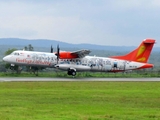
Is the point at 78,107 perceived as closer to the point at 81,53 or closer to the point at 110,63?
the point at 81,53

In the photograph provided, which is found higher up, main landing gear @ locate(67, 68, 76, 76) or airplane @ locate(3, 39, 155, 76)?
airplane @ locate(3, 39, 155, 76)

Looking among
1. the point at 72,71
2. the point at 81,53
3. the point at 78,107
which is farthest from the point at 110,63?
the point at 78,107

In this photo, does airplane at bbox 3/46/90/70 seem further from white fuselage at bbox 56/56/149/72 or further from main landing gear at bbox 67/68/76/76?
main landing gear at bbox 67/68/76/76

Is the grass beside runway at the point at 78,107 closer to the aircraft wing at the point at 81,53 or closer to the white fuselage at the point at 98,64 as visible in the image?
the aircraft wing at the point at 81,53

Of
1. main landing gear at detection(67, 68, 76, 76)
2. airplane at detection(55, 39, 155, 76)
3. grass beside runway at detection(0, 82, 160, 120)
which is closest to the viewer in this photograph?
grass beside runway at detection(0, 82, 160, 120)

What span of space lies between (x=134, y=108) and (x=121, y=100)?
11.9ft

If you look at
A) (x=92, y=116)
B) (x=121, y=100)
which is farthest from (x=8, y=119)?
(x=121, y=100)

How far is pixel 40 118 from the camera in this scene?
16.7m

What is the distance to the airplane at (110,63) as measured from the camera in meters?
56.1

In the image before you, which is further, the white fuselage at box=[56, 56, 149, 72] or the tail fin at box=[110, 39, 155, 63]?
the tail fin at box=[110, 39, 155, 63]

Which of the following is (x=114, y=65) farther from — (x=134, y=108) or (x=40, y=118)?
(x=40, y=118)

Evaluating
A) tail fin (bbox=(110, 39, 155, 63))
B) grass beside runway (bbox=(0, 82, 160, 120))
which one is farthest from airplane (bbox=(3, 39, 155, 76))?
grass beside runway (bbox=(0, 82, 160, 120))

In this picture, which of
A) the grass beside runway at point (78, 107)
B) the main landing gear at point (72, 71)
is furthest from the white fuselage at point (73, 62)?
the grass beside runway at point (78, 107)

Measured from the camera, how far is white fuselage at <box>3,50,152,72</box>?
179 feet
